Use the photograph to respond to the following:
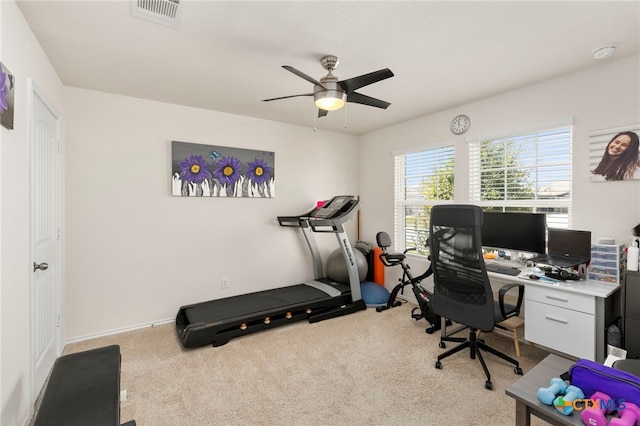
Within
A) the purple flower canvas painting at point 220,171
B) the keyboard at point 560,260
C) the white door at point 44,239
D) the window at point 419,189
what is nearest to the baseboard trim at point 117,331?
the white door at point 44,239

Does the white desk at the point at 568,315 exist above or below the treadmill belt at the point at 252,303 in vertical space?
above

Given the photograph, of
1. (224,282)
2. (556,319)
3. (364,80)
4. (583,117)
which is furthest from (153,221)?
(583,117)

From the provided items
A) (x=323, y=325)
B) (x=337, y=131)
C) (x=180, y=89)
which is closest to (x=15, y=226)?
(x=180, y=89)

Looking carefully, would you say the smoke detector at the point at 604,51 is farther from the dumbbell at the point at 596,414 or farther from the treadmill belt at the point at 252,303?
the treadmill belt at the point at 252,303

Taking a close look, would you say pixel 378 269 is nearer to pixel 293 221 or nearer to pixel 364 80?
pixel 293 221

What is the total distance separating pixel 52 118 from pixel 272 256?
2732 mm

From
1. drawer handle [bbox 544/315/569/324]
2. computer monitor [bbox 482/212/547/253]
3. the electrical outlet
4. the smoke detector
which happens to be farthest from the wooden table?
the electrical outlet

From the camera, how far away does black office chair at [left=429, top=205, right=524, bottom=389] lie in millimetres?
2238

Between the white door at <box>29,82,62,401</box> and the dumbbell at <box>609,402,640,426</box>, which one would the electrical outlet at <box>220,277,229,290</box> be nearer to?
the white door at <box>29,82,62,401</box>

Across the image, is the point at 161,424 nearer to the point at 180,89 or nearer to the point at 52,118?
the point at 52,118

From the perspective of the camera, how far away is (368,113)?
154 inches

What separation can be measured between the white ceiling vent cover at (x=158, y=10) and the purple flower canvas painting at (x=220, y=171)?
176 cm

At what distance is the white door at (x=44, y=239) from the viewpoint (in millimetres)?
2070

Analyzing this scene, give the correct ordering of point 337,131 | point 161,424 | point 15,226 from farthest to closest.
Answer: point 337,131, point 161,424, point 15,226
